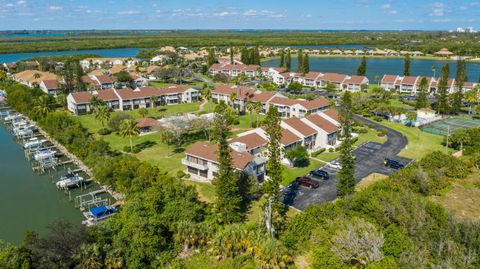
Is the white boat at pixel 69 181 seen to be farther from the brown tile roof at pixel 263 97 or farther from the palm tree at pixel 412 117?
the palm tree at pixel 412 117

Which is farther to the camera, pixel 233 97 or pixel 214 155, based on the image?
pixel 233 97

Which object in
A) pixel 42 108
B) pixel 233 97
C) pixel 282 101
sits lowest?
pixel 282 101

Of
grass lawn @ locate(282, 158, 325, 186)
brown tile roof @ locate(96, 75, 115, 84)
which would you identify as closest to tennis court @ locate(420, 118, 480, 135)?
grass lawn @ locate(282, 158, 325, 186)

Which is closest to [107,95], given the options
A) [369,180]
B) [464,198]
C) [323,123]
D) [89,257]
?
[323,123]

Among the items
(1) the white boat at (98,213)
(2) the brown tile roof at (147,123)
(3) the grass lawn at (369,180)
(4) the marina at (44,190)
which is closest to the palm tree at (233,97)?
(2) the brown tile roof at (147,123)

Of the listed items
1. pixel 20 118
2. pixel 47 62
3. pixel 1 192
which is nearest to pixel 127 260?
pixel 1 192

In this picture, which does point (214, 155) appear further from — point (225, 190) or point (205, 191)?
point (225, 190)
